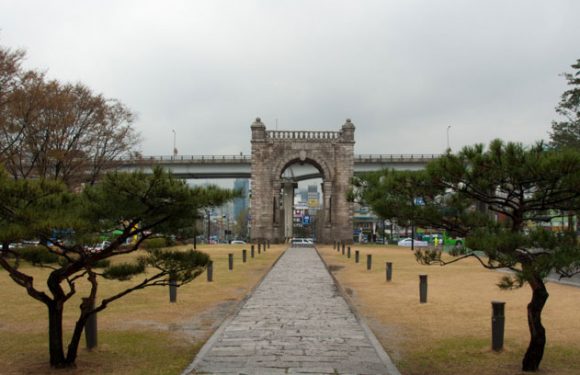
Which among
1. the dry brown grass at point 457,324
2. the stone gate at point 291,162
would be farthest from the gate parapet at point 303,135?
the dry brown grass at point 457,324

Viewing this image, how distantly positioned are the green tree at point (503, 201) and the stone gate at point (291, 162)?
53.6m

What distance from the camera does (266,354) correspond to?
8844mm

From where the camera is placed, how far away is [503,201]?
24.8 ft

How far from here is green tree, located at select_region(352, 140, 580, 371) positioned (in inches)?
249

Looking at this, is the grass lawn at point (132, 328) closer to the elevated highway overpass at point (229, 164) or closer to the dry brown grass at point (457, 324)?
the dry brown grass at point (457, 324)

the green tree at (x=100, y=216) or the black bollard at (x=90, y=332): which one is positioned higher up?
the green tree at (x=100, y=216)

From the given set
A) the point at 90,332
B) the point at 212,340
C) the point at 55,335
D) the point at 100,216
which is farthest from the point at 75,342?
the point at 212,340

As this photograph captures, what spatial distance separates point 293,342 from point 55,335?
383 centimetres

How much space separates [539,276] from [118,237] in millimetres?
5255

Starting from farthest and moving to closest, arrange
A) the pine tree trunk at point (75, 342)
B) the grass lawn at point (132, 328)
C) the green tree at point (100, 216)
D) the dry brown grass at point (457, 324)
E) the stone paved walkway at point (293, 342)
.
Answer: the dry brown grass at point (457, 324), the grass lawn at point (132, 328), the stone paved walkway at point (293, 342), the pine tree trunk at point (75, 342), the green tree at point (100, 216)

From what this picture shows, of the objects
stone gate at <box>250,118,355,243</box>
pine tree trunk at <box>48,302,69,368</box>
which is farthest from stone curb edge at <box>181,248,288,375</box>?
stone gate at <box>250,118,355,243</box>

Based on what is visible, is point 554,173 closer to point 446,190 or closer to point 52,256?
point 446,190

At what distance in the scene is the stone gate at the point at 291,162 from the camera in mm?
62062

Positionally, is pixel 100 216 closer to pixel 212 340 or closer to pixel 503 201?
pixel 212 340
